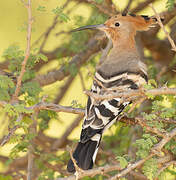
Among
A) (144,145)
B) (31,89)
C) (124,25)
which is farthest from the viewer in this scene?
(124,25)

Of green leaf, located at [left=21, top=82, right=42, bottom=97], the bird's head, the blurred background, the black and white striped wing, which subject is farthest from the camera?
the bird's head

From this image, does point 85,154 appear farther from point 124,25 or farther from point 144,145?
point 124,25

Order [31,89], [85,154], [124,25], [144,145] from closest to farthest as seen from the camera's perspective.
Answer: [144,145]
[85,154]
[31,89]
[124,25]

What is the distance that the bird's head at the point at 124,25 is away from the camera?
12.3 ft

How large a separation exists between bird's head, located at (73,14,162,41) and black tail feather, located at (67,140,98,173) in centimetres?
123

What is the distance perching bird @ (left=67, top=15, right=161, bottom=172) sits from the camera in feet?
9.32

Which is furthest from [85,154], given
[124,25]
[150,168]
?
[124,25]

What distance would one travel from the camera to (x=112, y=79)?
3.22 meters

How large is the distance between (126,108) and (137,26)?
3.45 feet

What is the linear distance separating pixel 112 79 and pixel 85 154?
67 centimetres

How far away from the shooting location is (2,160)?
4102mm

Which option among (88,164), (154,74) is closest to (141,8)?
(154,74)

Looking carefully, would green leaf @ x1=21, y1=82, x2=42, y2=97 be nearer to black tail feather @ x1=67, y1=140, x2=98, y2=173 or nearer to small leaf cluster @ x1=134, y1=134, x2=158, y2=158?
black tail feather @ x1=67, y1=140, x2=98, y2=173

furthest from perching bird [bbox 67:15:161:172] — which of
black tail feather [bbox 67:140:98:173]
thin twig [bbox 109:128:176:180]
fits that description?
thin twig [bbox 109:128:176:180]
